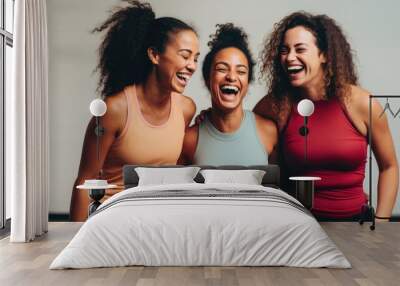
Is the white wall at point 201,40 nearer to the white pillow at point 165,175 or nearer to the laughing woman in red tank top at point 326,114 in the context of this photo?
the laughing woman in red tank top at point 326,114

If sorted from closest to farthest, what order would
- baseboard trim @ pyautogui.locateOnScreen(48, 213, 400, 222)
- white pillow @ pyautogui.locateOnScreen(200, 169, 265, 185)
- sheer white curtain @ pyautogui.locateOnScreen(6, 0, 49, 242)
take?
sheer white curtain @ pyautogui.locateOnScreen(6, 0, 49, 242), white pillow @ pyautogui.locateOnScreen(200, 169, 265, 185), baseboard trim @ pyautogui.locateOnScreen(48, 213, 400, 222)

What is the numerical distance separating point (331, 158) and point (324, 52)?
4.66 feet

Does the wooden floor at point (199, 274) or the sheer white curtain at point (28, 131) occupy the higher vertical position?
the sheer white curtain at point (28, 131)

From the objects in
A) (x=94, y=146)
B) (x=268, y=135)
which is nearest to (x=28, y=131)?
(x=94, y=146)

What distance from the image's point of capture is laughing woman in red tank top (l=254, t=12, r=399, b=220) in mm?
7281

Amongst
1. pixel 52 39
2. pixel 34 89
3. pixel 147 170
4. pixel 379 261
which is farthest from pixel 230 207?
pixel 52 39

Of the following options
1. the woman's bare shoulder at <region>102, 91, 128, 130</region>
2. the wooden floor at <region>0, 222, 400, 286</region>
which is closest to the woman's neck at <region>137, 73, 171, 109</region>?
the woman's bare shoulder at <region>102, 91, 128, 130</region>

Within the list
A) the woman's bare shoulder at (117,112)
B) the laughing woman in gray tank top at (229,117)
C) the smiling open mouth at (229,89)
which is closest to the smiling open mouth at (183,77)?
the laughing woman in gray tank top at (229,117)

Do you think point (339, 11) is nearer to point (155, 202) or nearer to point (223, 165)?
point (223, 165)

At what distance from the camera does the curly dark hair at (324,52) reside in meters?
7.33

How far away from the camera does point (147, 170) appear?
22.3ft

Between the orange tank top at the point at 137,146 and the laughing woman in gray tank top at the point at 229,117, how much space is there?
0.23 meters

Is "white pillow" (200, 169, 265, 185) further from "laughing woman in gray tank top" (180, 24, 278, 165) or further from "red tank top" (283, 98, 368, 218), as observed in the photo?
"red tank top" (283, 98, 368, 218)

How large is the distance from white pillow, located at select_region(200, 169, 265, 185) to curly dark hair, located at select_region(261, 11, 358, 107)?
47.9 inches
